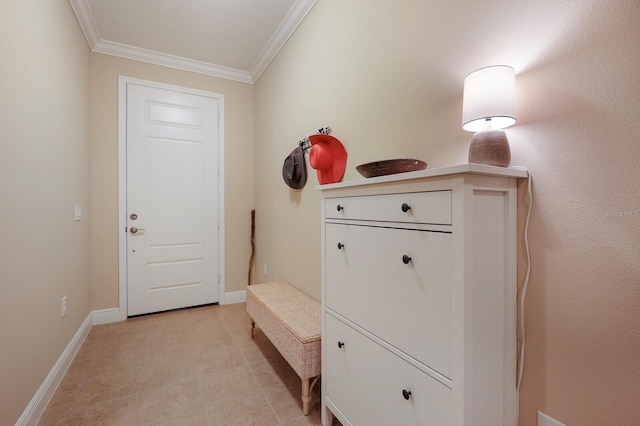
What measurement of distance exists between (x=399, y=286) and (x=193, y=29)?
2918 millimetres

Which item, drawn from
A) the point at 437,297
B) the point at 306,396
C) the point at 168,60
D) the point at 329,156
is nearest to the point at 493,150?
the point at 437,297

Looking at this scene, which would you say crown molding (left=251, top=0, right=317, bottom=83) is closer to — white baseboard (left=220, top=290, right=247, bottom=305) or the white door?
the white door

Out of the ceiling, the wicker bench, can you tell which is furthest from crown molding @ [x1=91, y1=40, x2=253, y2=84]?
the wicker bench

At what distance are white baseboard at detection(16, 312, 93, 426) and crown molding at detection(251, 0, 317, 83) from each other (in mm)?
3075

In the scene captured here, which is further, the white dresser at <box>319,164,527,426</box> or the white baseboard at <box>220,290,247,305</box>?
the white baseboard at <box>220,290,247,305</box>

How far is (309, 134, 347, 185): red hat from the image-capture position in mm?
1915

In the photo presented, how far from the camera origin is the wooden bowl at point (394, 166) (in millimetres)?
1098

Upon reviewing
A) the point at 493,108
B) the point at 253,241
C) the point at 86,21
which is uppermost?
the point at 86,21

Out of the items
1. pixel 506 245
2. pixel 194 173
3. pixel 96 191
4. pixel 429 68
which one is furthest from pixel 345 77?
pixel 96 191

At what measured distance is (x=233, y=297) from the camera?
352 cm

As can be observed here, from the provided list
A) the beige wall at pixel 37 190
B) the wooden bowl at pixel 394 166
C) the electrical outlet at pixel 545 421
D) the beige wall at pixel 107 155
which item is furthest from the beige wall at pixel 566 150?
the beige wall at pixel 107 155

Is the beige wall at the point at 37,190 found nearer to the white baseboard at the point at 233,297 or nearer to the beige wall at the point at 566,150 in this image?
the white baseboard at the point at 233,297

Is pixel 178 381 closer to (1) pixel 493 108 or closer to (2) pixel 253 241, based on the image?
(2) pixel 253 241

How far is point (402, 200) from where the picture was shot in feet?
3.28
